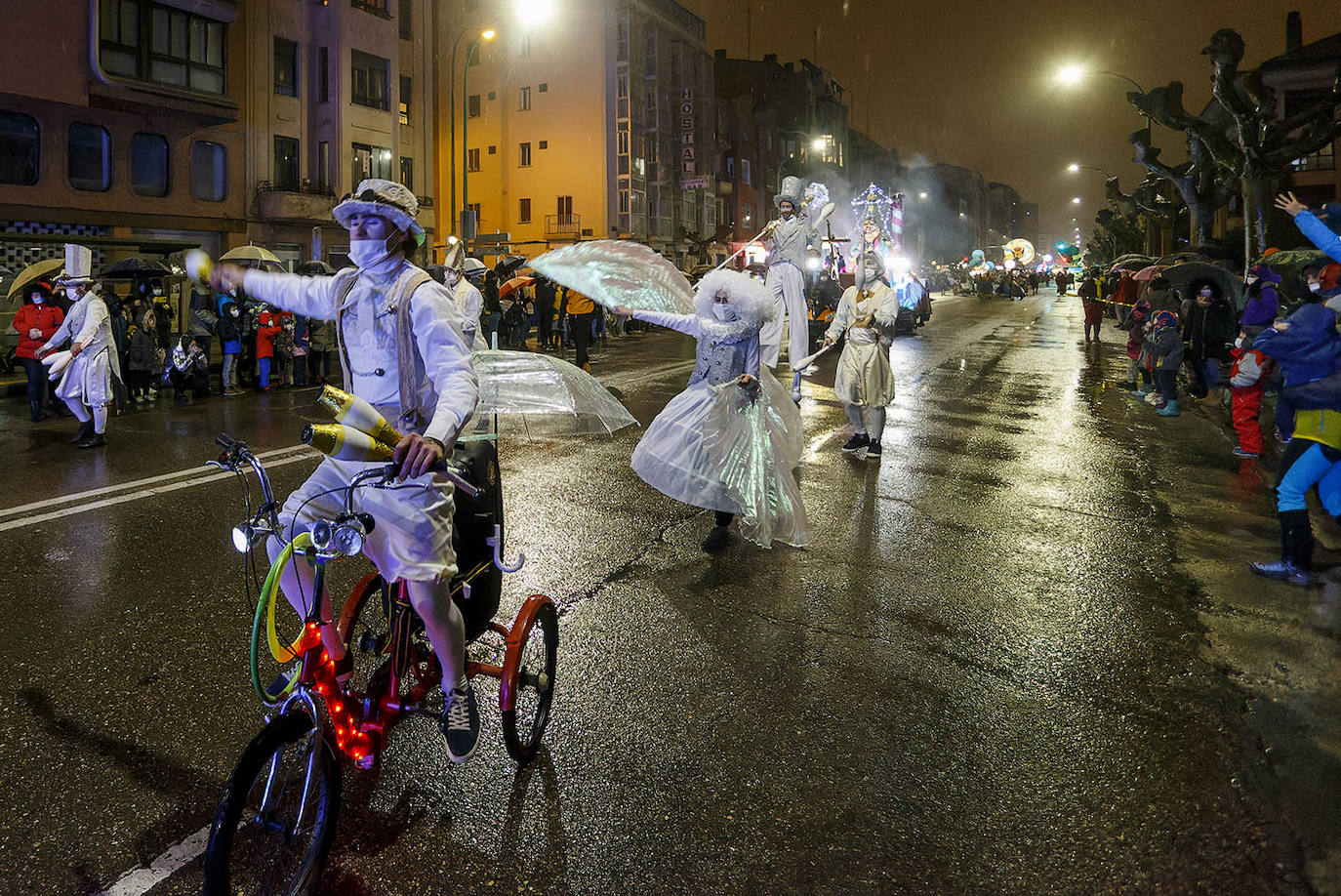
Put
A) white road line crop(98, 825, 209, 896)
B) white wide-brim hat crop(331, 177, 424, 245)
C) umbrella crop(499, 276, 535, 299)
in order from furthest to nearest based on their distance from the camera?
umbrella crop(499, 276, 535, 299)
white wide-brim hat crop(331, 177, 424, 245)
white road line crop(98, 825, 209, 896)

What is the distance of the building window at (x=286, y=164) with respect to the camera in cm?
3178

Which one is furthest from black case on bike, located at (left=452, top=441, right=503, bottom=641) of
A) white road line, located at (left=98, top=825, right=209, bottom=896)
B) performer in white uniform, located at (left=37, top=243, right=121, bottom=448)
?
performer in white uniform, located at (left=37, top=243, right=121, bottom=448)

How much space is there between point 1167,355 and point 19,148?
2735 centimetres

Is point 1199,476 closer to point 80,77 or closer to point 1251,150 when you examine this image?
point 1251,150

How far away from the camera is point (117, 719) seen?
148 inches

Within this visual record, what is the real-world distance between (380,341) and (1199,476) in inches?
343

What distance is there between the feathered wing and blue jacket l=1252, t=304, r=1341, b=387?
12.1 ft

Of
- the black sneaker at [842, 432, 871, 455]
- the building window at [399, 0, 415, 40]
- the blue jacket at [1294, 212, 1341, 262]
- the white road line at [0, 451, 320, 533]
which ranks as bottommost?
the white road line at [0, 451, 320, 533]

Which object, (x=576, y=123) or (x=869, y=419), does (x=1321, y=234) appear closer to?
(x=869, y=419)

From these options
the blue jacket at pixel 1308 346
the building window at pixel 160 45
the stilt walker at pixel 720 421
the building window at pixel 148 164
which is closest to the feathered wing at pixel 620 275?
the stilt walker at pixel 720 421

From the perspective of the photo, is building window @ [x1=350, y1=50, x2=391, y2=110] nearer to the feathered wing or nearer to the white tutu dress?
the feathered wing

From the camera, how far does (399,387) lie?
3.10m

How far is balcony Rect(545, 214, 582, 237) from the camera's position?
51438 millimetres

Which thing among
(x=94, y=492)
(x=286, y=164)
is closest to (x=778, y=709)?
(x=94, y=492)
